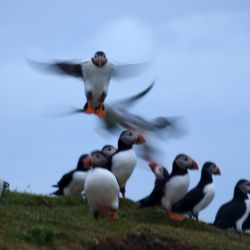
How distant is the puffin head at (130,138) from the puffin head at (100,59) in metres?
1.94

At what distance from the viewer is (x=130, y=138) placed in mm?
19172

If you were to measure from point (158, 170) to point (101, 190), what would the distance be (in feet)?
16.3

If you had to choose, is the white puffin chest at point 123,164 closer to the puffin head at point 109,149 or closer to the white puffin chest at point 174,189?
the puffin head at point 109,149

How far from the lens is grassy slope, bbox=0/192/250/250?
45.1 feet

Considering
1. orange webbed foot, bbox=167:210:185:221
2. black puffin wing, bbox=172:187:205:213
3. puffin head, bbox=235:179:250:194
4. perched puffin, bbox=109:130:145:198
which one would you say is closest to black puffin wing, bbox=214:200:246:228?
puffin head, bbox=235:179:250:194

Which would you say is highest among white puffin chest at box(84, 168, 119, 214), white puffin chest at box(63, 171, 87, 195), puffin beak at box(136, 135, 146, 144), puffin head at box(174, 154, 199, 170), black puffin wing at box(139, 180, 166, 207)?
puffin beak at box(136, 135, 146, 144)

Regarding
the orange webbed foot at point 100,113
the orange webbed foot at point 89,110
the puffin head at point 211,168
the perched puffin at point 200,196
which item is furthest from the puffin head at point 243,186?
the orange webbed foot at point 89,110

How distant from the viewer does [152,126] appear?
69.7 feet

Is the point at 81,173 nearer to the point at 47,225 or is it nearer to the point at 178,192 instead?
the point at 178,192

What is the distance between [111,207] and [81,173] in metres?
4.27

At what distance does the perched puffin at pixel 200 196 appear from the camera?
60.9ft

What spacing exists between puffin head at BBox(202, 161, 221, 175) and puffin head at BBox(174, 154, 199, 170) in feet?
3.83

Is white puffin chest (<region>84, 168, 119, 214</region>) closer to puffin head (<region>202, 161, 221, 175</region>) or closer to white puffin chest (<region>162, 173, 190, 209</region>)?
white puffin chest (<region>162, 173, 190, 209</region>)

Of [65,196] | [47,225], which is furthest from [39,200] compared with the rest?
[47,225]
